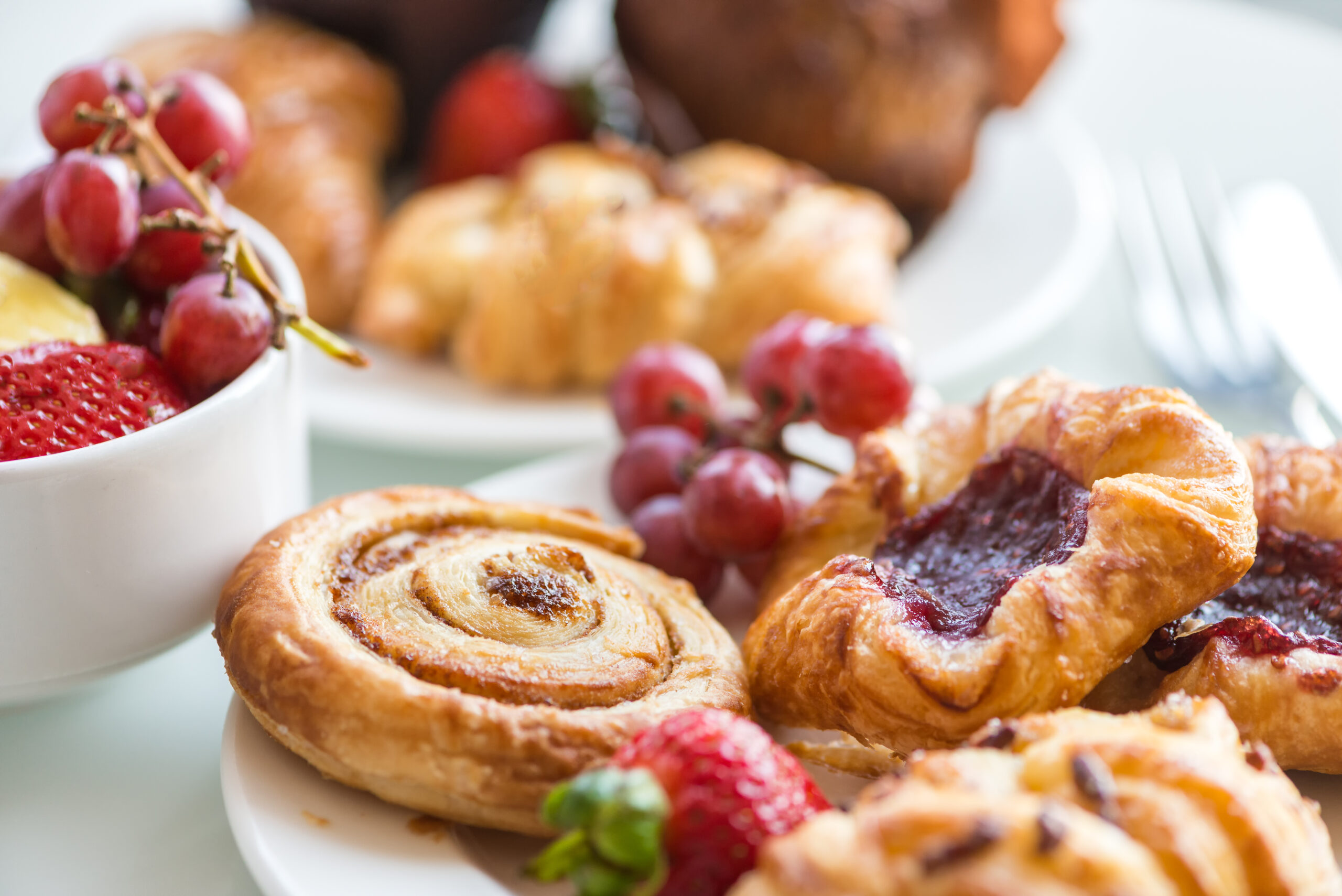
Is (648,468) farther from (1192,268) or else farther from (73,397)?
(1192,268)

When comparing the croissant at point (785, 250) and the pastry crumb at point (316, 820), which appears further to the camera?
the croissant at point (785, 250)

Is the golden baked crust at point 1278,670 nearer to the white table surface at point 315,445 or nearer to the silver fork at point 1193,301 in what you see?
the silver fork at point 1193,301

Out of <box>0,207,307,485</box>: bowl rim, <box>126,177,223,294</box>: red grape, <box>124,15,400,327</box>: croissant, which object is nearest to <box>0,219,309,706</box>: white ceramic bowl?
<box>0,207,307,485</box>: bowl rim

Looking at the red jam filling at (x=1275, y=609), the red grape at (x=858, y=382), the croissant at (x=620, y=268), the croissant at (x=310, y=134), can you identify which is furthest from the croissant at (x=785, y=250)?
the red jam filling at (x=1275, y=609)

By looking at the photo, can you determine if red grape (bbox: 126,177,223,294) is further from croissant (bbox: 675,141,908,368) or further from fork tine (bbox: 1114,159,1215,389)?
fork tine (bbox: 1114,159,1215,389)

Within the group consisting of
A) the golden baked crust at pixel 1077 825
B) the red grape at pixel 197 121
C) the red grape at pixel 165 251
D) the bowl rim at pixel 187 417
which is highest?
the red grape at pixel 197 121

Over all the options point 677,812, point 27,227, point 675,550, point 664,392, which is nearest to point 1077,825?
point 677,812
